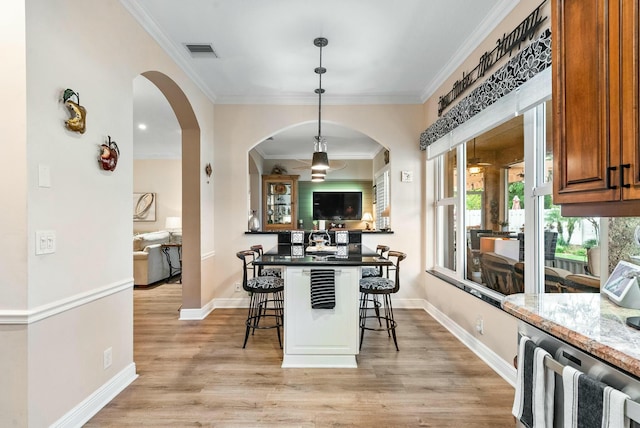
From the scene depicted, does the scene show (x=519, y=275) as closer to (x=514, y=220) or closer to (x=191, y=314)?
(x=514, y=220)

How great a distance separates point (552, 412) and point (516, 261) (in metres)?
1.74

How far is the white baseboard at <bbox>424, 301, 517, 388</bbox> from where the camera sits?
8.23 ft

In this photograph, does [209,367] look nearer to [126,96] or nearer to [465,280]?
[126,96]

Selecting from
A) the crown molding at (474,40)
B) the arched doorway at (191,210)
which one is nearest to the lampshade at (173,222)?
the arched doorway at (191,210)

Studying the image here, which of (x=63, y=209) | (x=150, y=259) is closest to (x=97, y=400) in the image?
(x=63, y=209)

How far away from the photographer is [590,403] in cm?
94

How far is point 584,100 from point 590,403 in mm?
1092

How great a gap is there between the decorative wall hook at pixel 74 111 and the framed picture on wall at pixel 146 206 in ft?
21.8

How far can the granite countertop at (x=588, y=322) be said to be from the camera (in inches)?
37.3

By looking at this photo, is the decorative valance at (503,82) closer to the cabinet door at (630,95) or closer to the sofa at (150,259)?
the cabinet door at (630,95)

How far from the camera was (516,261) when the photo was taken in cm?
263

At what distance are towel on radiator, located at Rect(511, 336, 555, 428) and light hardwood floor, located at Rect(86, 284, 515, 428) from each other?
0.93 m

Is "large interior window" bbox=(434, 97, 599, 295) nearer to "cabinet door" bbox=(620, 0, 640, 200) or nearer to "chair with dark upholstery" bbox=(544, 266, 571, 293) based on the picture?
"chair with dark upholstery" bbox=(544, 266, 571, 293)

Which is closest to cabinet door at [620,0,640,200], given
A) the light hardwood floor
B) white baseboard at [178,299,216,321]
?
the light hardwood floor
